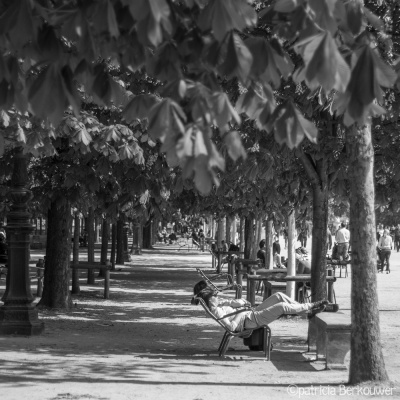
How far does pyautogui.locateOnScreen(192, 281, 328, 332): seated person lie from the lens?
38.9ft

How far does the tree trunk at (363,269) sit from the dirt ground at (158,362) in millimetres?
249

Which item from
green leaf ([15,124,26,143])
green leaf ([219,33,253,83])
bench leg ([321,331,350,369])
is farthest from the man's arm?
green leaf ([219,33,253,83])

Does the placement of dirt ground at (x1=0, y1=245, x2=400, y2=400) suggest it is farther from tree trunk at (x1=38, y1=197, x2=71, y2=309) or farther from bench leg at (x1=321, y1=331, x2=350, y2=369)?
tree trunk at (x1=38, y1=197, x2=71, y2=309)

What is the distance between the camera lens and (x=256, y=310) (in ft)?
39.9

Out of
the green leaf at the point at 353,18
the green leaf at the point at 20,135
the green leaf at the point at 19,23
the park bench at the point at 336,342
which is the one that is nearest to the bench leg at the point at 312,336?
the park bench at the point at 336,342

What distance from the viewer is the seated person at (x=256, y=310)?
11.8 meters

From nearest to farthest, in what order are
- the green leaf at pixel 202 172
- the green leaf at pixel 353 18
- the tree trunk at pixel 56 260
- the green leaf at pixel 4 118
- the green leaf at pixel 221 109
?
1. the green leaf at pixel 202 172
2. the green leaf at pixel 221 109
3. the green leaf at pixel 353 18
4. the green leaf at pixel 4 118
5. the tree trunk at pixel 56 260

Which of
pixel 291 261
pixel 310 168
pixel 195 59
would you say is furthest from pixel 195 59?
pixel 291 261

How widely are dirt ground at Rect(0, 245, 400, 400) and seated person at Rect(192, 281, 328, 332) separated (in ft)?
1.39

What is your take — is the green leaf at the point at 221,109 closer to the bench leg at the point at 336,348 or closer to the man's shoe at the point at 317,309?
the bench leg at the point at 336,348

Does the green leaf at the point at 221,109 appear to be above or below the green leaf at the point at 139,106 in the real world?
below

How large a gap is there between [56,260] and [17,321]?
4.50 m

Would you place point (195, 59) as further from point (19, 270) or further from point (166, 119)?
point (19, 270)

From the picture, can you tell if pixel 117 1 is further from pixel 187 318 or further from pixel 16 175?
pixel 187 318
